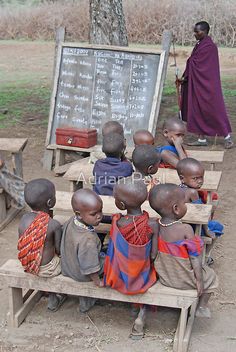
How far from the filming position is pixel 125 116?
712cm

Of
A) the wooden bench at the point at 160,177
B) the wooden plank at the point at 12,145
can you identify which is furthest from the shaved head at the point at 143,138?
the wooden plank at the point at 12,145

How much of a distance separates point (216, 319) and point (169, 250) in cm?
76

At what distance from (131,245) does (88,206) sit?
352 millimetres

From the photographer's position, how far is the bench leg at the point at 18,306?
379 cm

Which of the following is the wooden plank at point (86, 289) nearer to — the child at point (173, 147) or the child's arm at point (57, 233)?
the child's arm at point (57, 233)

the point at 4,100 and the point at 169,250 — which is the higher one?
the point at 169,250

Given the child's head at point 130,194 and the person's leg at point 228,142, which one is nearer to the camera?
the child's head at point 130,194

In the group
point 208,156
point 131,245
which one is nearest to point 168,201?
point 131,245

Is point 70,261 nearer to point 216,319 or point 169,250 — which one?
point 169,250

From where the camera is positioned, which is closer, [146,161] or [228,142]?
[146,161]

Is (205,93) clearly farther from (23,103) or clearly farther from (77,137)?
(23,103)

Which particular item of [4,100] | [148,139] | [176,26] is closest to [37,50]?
[176,26]

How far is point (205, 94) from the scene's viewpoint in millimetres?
8062

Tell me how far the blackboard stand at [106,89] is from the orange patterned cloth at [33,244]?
325 cm
